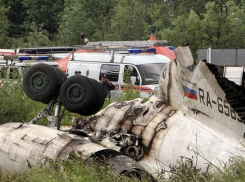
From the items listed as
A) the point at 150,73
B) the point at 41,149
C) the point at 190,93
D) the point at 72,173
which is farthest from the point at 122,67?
the point at 72,173

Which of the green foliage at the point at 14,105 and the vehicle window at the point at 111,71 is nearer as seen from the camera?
the green foliage at the point at 14,105

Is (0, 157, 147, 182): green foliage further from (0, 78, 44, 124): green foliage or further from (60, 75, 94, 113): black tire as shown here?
(0, 78, 44, 124): green foliage

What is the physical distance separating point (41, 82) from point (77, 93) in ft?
2.50

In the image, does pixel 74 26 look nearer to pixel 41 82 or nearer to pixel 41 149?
pixel 41 82

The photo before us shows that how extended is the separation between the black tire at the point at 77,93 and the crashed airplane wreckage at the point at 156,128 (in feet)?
0.05

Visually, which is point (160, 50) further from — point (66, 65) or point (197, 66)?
point (197, 66)

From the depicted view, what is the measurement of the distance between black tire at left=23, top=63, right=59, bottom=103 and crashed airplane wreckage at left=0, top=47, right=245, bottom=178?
0.02 metres

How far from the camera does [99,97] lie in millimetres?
10016

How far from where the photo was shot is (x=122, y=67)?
20.1 m

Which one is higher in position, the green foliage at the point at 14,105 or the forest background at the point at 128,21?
the forest background at the point at 128,21

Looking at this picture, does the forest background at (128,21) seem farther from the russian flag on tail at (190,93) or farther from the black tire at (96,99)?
the russian flag on tail at (190,93)

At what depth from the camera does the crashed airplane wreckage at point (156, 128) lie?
7621 millimetres

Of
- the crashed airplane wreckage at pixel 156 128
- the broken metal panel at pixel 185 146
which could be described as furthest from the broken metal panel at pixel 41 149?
the broken metal panel at pixel 185 146

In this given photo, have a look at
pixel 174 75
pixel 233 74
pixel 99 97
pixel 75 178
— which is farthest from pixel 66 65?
pixel 75 178
